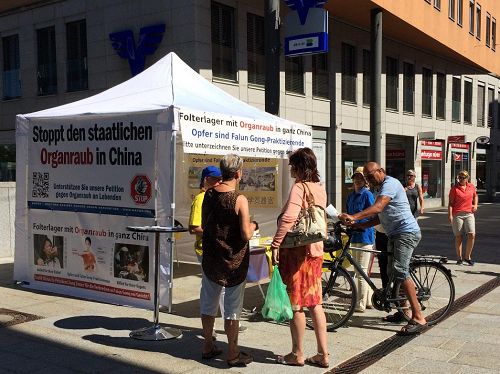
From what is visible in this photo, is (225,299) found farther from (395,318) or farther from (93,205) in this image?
(93,205)

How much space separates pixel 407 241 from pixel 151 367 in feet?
9.20

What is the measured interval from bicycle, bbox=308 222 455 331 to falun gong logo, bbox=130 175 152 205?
2.08m

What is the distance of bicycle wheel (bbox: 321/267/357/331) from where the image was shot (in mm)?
5768

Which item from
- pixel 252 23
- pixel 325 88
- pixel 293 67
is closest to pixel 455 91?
pixel 325 88

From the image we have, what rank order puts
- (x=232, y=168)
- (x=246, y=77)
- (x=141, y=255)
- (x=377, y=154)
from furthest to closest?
(x=246, y=77), (x=377, y=154), (x=141, y=255), (x=232, y=168)

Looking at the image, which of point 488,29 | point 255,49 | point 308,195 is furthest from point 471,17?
point 308,195

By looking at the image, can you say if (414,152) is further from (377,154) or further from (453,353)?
(453,353)

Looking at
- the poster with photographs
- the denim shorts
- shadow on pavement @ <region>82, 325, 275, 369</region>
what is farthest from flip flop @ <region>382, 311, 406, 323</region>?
the poster with photographs

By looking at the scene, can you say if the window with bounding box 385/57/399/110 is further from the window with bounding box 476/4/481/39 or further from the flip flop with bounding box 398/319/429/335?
the flip flop with bounding box 398/319/429/335

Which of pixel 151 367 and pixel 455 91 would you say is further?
pixel 455 91

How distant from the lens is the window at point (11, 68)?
19.8 m

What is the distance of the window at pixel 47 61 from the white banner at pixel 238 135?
12.8 meters

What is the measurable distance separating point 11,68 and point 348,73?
40.0 ft

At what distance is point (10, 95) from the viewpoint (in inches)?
787
